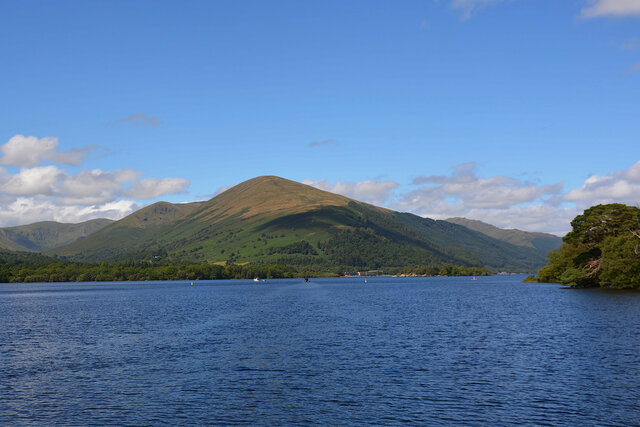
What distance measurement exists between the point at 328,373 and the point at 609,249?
147 m

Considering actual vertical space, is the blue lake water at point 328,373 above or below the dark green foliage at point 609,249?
below

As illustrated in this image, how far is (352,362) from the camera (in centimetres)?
5928

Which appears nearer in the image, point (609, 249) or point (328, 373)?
point (328, 373)

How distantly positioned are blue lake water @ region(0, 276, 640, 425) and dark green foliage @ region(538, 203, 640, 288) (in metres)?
75.1

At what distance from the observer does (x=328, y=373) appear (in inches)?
2119

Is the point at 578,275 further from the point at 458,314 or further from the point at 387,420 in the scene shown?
the point at 387,420

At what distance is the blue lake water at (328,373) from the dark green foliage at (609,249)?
7506 centimetres

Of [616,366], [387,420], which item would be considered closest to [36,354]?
[387,420]

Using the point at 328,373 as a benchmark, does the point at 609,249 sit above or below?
above

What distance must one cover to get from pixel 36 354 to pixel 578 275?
179 m

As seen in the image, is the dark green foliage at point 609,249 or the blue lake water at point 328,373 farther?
the dark green foliage at point 609,249

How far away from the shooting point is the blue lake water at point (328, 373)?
3938 cm

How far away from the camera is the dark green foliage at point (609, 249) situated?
162875 millimetres

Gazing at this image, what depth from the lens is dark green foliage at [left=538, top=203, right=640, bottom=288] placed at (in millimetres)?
162875
